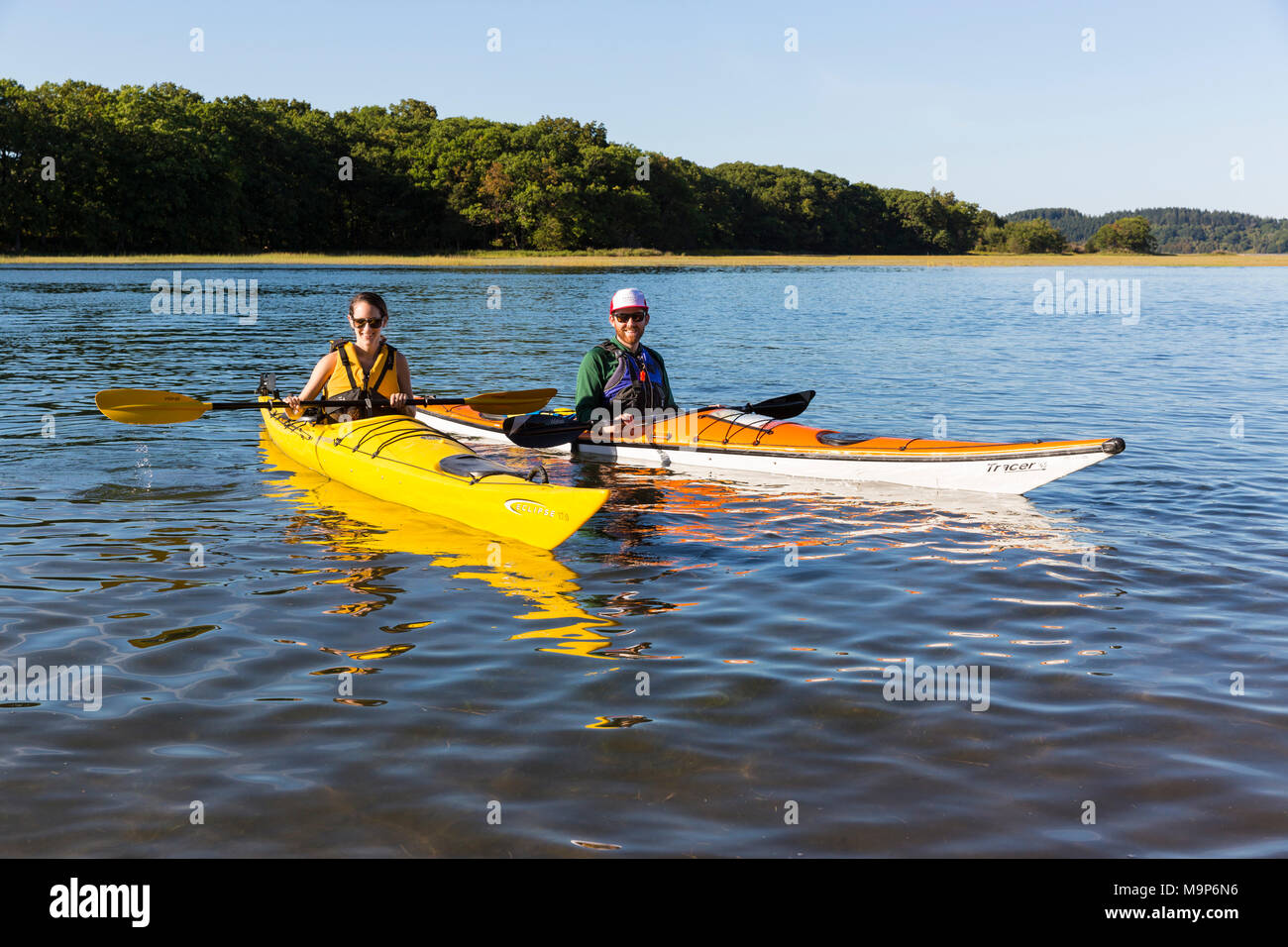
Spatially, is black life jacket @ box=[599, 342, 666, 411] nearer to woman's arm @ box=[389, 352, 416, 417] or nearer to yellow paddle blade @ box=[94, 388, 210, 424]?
woman's arm @ box=[389, 352, 416, 417]

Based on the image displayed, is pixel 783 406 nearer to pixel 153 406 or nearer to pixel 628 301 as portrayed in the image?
pixel 628 301

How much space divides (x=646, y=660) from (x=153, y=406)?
252 inches

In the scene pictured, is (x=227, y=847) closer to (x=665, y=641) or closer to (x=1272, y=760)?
(x=665, y=641)

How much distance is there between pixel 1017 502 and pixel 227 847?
672 centimetres

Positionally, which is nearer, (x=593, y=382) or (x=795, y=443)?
(x=795, y=443)

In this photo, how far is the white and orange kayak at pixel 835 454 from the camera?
801 cm

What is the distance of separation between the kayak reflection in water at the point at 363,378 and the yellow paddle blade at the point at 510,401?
3.71ft

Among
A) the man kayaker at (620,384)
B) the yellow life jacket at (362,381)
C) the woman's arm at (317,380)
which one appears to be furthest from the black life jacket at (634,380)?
the woman's arm at (317,380)

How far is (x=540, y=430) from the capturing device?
971 centimetres

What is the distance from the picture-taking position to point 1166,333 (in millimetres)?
25906

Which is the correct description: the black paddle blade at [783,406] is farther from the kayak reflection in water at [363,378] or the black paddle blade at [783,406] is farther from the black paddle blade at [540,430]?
the kayak reflection in water at [363,378]

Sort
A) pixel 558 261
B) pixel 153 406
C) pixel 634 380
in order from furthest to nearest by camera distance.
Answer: pixel 558 261 < pixel 634 380 < pixel 153 406

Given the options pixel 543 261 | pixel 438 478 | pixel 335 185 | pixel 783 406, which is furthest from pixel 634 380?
pixel 335 185
